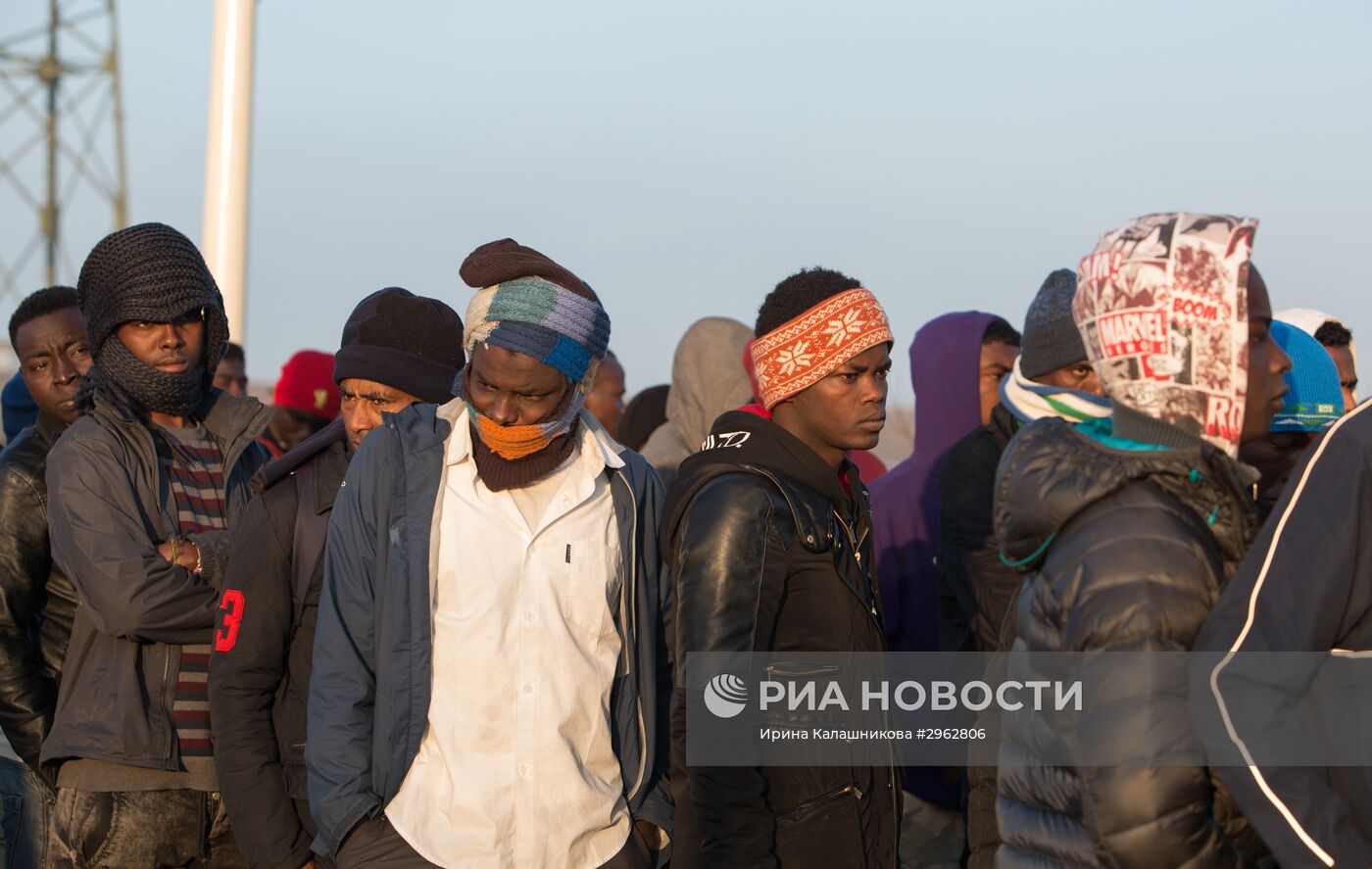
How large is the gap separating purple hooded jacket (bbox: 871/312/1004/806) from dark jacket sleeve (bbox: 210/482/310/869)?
7.96 ft

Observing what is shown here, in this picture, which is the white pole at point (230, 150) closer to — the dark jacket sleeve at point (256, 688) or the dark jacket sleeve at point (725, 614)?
the dark jacket sleeve at point (256, 688)

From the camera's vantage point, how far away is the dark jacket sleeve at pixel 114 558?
4.16 m

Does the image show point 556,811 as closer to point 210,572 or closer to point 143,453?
point 210,572

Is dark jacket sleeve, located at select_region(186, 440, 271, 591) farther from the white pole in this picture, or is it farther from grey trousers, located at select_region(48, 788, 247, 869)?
the white pole

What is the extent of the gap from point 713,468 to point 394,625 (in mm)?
925

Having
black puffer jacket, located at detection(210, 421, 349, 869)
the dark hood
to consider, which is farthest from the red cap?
black puffer jacket, located at detection(210, 421, 349, 869)

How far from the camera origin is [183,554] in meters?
4.34

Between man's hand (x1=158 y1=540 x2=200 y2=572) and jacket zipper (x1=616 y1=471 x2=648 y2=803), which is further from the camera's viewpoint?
man's hand (x1=158 y1=540 x2=200 y2=572)

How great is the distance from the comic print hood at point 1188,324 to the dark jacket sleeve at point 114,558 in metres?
2.61

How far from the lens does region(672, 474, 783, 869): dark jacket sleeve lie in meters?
3.72

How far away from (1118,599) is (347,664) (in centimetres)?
185

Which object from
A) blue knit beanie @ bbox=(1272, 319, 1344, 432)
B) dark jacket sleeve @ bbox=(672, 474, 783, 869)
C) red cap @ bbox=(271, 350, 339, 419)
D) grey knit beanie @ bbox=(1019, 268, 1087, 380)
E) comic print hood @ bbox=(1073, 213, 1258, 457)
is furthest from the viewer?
red cap @ bbox=(271, 350, 339, 419)

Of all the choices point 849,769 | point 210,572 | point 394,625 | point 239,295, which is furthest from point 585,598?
point 239,295

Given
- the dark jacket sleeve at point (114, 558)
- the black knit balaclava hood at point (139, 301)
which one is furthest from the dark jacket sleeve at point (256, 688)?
the black knit balaclava hood at point (139, 301)
